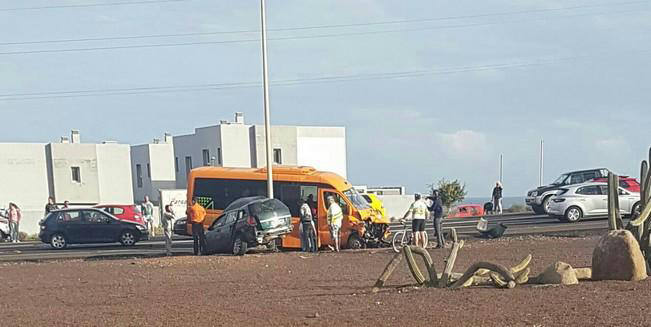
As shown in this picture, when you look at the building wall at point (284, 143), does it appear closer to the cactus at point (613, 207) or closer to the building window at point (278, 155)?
the building window at point (278, 155)

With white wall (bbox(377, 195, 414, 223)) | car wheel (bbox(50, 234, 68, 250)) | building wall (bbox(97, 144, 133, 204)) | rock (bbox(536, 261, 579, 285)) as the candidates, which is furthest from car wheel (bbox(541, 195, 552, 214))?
building wall (bbox(97, 144, 133, 204))

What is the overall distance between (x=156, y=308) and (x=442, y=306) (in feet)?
14.7

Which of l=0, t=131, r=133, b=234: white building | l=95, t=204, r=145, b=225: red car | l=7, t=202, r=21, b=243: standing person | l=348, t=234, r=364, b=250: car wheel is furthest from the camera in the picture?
l=0, t=131, r=133, b=234: white building

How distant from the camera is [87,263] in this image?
22359 mm

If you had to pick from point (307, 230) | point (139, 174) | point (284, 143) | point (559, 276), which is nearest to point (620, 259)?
point (559, 276)

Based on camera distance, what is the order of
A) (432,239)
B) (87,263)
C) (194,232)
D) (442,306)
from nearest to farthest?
(442,306) → (87,263) → (194,232) → (432,239)

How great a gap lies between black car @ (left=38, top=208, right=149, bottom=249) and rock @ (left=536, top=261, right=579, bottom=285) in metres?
19.0

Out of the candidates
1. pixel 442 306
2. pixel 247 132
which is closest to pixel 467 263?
pixel 442 306

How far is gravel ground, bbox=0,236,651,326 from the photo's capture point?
11336mm

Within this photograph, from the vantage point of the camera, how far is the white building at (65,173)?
2096 inches

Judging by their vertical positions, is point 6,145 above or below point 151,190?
above

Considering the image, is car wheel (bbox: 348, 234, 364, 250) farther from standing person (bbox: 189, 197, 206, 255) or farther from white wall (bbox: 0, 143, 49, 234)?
white wall (bbox: 0, 143, 49, 234)

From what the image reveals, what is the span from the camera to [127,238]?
1182 inches

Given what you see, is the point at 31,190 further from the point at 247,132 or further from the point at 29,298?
the point at 29,298
